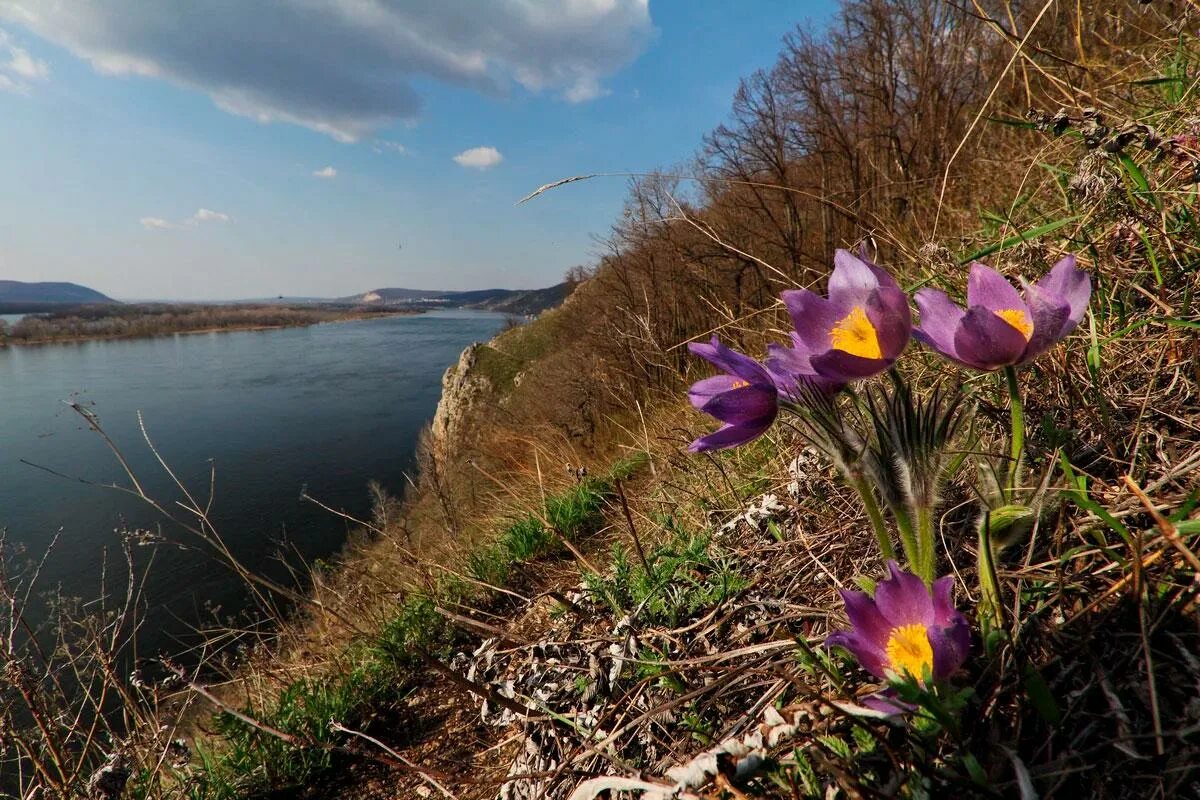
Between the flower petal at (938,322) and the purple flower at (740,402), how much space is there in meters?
0.23

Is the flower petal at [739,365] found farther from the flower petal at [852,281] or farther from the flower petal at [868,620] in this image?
the flower petal at [868,620]

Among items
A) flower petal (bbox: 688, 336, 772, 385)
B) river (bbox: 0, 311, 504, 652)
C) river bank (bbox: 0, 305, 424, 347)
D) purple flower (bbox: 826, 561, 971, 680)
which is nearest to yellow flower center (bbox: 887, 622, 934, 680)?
purple flower (bbox: 826, 561, 971, 680)

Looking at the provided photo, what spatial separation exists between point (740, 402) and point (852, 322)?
20cm

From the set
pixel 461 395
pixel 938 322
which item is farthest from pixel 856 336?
pixel 461 395

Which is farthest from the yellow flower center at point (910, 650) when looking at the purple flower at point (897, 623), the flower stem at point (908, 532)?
the flower stem at point (908, 532)

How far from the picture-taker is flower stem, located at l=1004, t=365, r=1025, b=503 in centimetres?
78

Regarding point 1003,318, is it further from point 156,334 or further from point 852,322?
point 156,334

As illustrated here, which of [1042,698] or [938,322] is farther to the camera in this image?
[938,322]

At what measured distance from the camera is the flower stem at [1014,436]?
78cm

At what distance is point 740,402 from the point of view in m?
0.81

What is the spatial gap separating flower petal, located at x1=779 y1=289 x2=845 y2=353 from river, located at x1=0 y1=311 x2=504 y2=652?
2.54 meters

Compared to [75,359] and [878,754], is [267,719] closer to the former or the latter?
[878,754]

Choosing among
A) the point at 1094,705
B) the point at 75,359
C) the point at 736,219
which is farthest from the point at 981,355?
the point at 75,359

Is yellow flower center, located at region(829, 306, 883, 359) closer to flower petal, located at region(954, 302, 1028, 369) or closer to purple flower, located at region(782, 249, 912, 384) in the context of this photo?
purple flower, located at region(782, 249, 912, 384)
